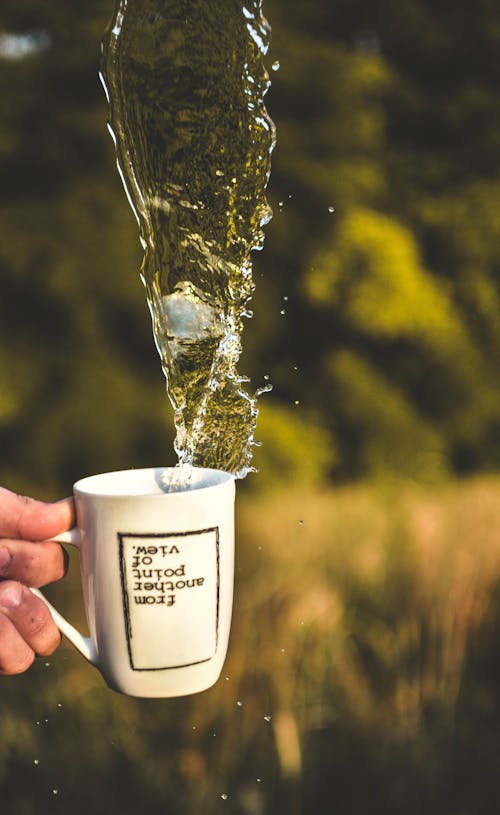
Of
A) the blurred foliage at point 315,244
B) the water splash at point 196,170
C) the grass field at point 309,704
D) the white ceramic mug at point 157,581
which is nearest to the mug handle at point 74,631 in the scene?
the white ceramic mug at point 157,581

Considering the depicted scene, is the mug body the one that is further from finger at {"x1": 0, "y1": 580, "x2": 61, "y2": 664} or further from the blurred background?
the blurred background

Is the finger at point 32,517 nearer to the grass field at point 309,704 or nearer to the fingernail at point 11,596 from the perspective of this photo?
the fingernail at point 11,596

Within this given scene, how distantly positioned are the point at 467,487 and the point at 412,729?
1.84ft

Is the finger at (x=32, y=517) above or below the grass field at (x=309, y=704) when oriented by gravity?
Answer: above

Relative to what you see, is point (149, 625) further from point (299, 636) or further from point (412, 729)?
point (412, 729)

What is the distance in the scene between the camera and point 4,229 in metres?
2.12

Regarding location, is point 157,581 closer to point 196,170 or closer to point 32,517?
point 32,517

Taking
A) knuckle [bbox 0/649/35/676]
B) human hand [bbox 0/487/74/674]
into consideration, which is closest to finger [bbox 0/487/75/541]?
human hand [bbox 0/487/74/674]

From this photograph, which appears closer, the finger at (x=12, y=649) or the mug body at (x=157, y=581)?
the mug body at (x=157, y=581)

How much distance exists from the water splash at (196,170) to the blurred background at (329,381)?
1.89ft

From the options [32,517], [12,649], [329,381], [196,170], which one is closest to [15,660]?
[12,649]

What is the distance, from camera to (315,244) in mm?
2062

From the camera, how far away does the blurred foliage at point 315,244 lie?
207 cm

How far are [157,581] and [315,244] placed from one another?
4.54 feet
